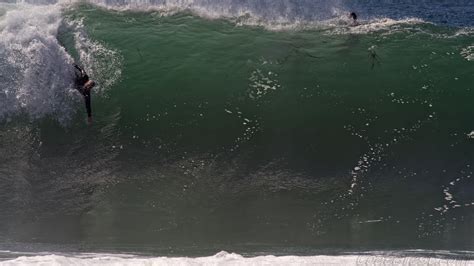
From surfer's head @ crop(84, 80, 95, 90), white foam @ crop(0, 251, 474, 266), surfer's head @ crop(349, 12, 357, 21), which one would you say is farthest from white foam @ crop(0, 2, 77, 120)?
surfer's head @ crop(349, 12, 357, 21)

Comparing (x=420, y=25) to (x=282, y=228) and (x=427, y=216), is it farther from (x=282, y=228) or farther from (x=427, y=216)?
(x=282, y=228)

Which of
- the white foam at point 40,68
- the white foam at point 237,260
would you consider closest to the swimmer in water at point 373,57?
the white foam at point 237,260

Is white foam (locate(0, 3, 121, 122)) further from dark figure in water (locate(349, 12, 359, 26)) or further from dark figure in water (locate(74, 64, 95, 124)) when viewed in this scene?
dark figure in water (locate(349, 12, 359, 26))

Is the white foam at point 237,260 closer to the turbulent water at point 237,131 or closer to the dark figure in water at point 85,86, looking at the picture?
the turbulent water at point 237,131

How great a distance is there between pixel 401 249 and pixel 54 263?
19.2ft

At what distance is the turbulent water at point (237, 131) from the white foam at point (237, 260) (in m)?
0.05

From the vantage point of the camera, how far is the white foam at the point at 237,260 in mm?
9859

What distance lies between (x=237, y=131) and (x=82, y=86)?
364cm

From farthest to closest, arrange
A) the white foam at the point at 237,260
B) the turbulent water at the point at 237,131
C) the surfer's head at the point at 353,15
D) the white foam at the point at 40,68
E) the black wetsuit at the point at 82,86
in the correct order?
the surfer's head at the point at 353,15, the white foam at the point at 40,68, the black wetsuit at the point at 82,86, the turbulent water at the point at 237,131, the white foam at the point at 237,260

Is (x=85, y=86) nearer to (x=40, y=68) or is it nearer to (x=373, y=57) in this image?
(x=40, y=68)

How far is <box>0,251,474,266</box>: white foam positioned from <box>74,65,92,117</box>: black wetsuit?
13.0 feet

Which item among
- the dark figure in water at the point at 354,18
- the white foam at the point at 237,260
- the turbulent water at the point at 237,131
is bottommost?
the white foam at the point at 237,260

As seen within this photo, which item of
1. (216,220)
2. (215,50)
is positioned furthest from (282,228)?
(215,50)

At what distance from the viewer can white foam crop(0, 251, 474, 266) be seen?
32.3ft
